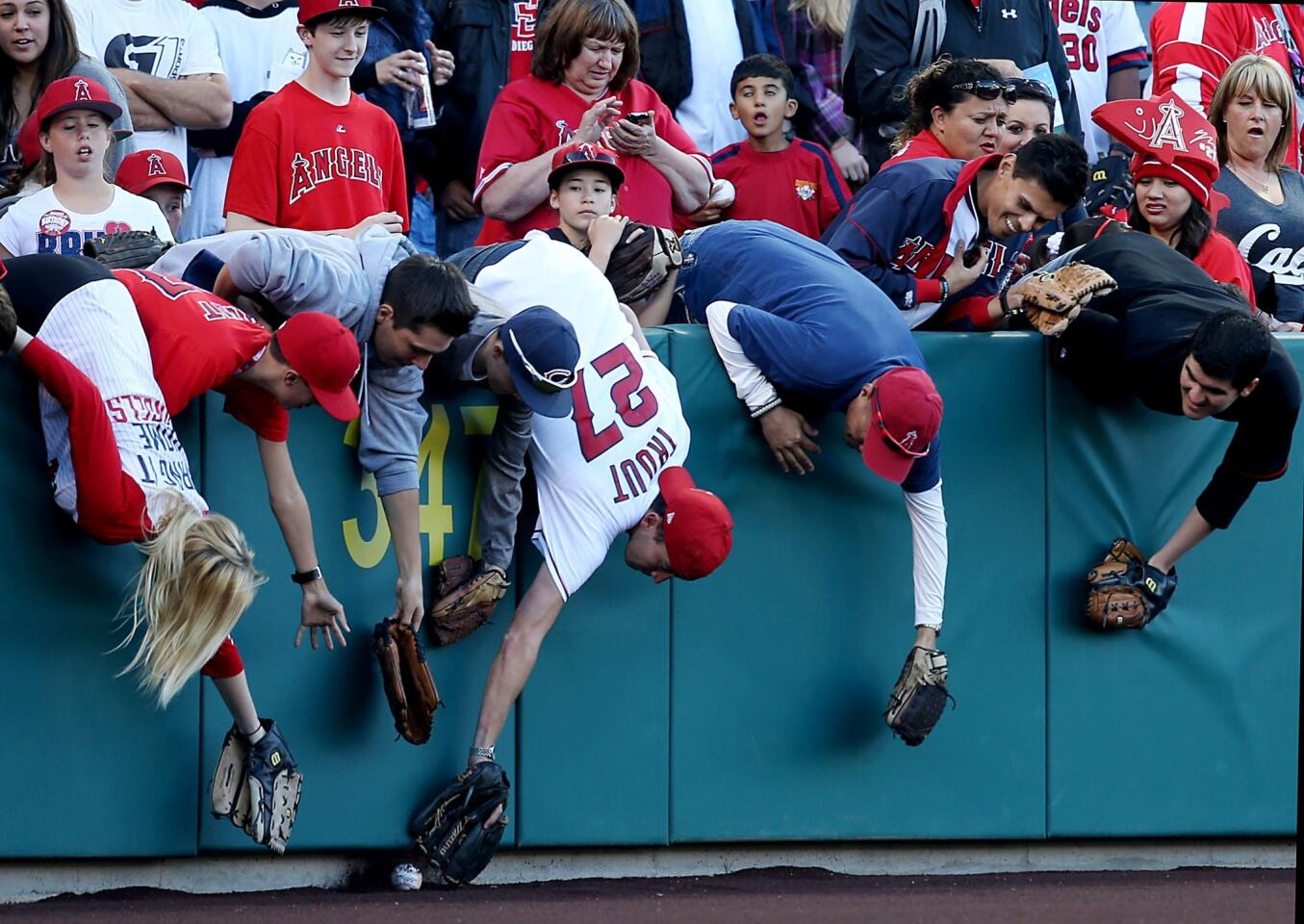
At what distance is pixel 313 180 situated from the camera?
6031 mm

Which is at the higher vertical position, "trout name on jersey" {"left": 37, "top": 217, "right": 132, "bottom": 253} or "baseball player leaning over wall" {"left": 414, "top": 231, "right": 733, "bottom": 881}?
"trout name on jersey" {"left": 37, "top": 217, "right": 132, "bottom": 253}

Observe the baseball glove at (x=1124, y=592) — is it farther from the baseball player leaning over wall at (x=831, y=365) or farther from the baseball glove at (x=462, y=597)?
the baseball glove at (x=462, y=597)

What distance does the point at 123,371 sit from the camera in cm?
462

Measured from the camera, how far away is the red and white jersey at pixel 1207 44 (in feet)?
25.1

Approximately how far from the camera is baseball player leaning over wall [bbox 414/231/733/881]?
17.1 feet

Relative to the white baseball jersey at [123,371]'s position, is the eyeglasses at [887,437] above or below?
below

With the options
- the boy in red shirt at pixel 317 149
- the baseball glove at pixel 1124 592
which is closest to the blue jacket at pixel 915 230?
the baseball glove at pixel 1124 592

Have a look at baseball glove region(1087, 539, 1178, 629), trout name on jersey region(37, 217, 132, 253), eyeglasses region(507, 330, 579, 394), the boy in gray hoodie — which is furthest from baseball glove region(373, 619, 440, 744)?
baseball glove region(1087, 539, 1178, 629)

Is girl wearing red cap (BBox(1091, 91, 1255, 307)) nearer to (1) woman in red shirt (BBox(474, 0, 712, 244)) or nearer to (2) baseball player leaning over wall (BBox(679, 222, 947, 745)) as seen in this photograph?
(2) baseball player leaning over wall (BBox(679, 222, 947, 745))

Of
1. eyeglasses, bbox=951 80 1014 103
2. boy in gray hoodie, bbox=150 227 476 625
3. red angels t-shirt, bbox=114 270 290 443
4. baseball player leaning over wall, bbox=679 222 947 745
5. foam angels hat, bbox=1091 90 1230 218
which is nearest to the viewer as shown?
red angels t-shirt, bbox=114 270 290 443

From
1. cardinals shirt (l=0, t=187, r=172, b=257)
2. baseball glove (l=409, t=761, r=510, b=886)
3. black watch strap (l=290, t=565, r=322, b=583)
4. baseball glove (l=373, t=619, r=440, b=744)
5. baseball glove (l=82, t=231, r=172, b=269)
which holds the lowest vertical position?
baseball glove (l=409, t=761, r=510, b=886)

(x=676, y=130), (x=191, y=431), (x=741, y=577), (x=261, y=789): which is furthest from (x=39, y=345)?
(x=676, y=130)

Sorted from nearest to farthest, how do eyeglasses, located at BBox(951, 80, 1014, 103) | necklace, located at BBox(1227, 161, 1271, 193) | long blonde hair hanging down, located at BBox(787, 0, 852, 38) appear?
eyeglasses, located at BBox(951, 80, 1014, 103), necklace, located at BBox(1227, 161, 1271, 193), long blonde hair hanging down, located at BBox(787, 0, 852, 38)

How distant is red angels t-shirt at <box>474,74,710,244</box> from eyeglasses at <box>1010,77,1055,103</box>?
1.37 meters
